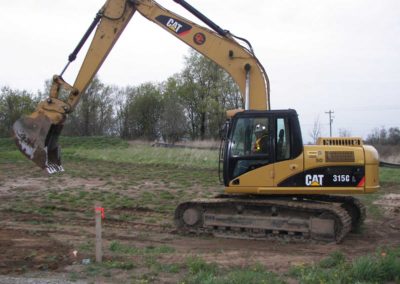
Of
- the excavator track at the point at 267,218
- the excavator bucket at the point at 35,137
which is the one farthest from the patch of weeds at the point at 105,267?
the excavator bucket at the point at 35,137

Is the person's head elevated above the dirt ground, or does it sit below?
above

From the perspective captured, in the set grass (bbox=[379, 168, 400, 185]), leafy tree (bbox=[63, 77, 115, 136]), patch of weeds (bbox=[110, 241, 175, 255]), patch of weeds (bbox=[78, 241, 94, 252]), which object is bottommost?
patch of weeds (bbox=[110, 241, 175, 255])

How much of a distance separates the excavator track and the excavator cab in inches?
21.1

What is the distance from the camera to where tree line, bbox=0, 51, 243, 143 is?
175 ft

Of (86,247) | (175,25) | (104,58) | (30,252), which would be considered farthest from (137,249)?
(175,25)

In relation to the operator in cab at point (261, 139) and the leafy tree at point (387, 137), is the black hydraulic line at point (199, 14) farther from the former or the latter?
the leafy tree at point (387, 137)

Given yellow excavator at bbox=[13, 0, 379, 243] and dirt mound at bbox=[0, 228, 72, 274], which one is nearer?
dirt mound at bbox=[0, 228, 72, 274]

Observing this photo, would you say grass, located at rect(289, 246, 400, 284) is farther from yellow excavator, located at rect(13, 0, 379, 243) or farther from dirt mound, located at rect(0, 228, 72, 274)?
dirt mound, located at rect(0, 228, 72, 274)

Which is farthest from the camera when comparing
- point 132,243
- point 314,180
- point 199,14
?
point 199,14

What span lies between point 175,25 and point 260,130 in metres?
3.30

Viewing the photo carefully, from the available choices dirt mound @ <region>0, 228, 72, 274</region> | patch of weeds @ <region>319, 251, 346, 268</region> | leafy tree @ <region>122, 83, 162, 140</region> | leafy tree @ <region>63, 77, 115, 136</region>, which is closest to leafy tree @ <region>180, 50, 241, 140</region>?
leafy tree @ <region>122, 83, 162, 140</region>

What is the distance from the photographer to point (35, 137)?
40.1 feet

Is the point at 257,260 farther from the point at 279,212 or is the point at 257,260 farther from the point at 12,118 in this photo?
the point at 12,118

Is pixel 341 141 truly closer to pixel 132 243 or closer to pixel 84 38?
pixel 132 243
